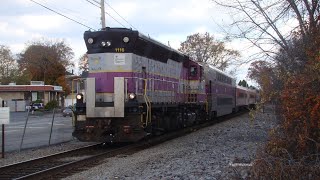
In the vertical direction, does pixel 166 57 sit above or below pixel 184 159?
above

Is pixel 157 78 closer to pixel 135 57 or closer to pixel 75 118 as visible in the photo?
pixel 135 57

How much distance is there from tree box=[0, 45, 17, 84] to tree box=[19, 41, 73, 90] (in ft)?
6.50

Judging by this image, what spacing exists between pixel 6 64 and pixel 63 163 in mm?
91587

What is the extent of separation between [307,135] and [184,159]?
5.08 meters

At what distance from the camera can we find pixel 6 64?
97375mm

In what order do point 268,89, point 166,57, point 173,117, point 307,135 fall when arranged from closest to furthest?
point 307,135
point 268,89
point 166,57
point 173,117

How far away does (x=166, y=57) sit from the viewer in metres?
18.5

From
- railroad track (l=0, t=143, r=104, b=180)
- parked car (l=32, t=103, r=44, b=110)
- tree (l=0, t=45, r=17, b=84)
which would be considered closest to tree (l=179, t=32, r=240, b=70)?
parked car (l=32, t=103, r=44, b=110)

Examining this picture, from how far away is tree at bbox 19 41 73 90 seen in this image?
311ft

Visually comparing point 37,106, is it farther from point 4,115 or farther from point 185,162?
point 185,162

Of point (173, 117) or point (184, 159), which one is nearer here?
point (184, 159)

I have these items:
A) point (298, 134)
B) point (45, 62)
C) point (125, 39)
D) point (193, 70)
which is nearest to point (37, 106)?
point (45, 62)

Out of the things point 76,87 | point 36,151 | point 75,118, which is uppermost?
point 76,87

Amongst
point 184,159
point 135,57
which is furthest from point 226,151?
point 135,57
